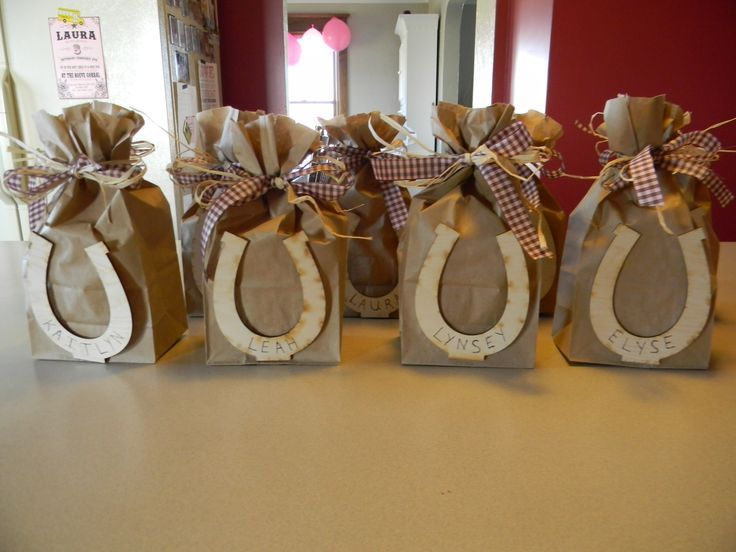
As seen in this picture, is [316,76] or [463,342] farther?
[316,76]

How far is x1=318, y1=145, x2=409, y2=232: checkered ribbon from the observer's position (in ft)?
2.52

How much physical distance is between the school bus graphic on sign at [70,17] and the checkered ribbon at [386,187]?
2.53 meters

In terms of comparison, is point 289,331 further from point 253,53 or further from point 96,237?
point 253,53

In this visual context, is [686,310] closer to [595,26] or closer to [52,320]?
[52,320]

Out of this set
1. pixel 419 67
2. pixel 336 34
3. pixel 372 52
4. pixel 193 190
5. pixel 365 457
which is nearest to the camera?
pixel 365 457

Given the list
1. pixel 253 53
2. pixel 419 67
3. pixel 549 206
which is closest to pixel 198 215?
pixel 549 206

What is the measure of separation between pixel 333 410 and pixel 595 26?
1.56m

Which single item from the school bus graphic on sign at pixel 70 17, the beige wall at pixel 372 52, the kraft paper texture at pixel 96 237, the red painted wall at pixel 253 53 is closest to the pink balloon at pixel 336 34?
the beige wall at pixel 372 52

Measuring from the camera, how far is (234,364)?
0.65 m

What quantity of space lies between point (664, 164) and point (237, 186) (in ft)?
1.56

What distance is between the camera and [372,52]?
6.17m

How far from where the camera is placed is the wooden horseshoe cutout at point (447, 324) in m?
0.63

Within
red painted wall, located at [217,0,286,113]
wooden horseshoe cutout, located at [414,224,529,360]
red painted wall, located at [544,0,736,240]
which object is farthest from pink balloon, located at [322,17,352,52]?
wooden horseshoe cutout, located at [414,224,529,360]

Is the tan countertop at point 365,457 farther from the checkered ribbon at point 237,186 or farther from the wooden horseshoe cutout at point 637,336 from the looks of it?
the checkered ribbon at point 237,186
